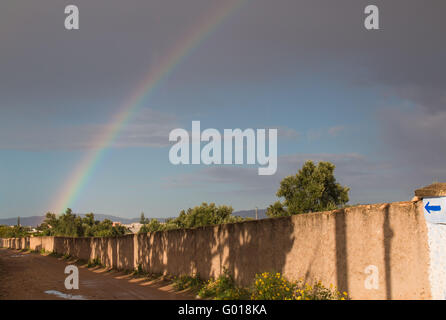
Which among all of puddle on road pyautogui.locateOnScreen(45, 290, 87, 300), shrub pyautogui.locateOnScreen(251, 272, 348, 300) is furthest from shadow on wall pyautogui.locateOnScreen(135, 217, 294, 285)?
puddle on road pyautogui.locateOnScreen(45, 290, 87, 300)

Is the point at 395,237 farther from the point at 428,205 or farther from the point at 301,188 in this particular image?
the point at 301,188

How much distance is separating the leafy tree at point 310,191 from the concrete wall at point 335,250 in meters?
36.3

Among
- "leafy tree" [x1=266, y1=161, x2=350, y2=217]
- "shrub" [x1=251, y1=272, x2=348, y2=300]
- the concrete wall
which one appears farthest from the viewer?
"leafy tree" [x1=266, y1=161, x2=350, y2=217]

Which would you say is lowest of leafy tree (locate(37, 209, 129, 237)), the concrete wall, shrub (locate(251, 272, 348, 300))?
leafy tree (locate(37, 209, 129, 237))

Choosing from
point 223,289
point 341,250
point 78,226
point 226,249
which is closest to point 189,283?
point 226,249

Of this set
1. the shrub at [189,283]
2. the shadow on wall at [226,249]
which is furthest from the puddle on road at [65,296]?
the shadow on wall at [226,249]

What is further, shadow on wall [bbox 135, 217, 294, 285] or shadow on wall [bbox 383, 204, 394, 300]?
shadow on wall [bbox 135, 217, 294, 285]

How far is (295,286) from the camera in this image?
1103 centimetres

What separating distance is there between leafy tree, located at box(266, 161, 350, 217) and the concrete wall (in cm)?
3629

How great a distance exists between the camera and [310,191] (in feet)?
175

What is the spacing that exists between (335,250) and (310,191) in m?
44.2

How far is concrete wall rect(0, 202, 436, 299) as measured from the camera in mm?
7988

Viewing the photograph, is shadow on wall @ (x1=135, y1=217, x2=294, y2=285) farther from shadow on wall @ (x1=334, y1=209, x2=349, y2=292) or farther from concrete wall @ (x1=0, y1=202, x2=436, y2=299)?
shadow on wall @ (x1=334, y1=209, x2=349, y2=292)

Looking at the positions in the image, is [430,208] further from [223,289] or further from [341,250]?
[223,289]
